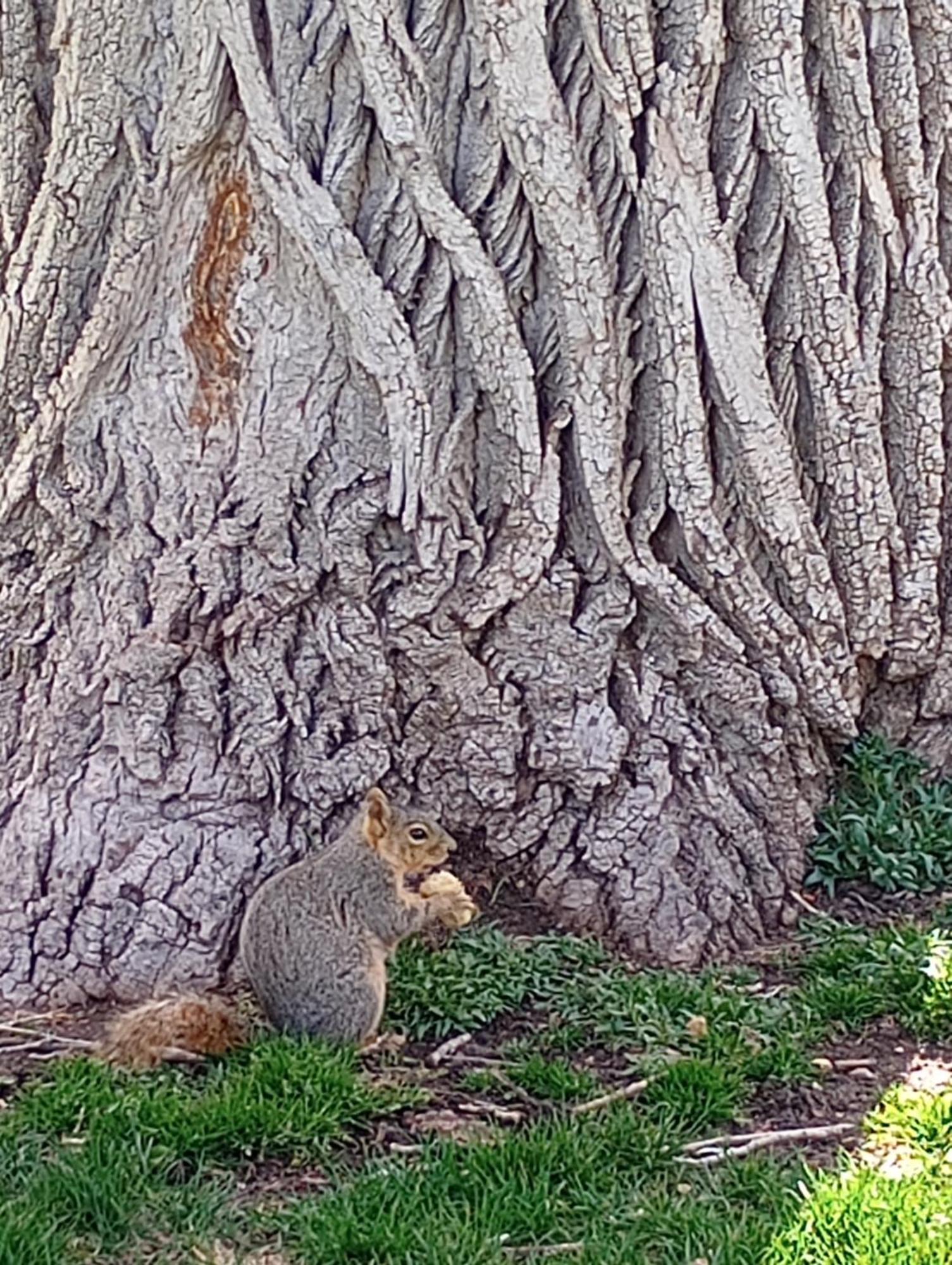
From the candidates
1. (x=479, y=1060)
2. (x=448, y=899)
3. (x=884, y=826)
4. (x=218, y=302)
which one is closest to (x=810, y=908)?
(x=884, y=826)

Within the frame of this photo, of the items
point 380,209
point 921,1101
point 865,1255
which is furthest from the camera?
point 380,209

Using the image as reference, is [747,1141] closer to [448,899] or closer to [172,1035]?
[448,899]

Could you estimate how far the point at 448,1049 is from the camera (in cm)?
452

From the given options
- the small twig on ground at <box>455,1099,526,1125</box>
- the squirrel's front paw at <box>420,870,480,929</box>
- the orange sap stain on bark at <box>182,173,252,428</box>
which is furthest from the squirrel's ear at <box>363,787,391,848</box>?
the orange sap stain on bark at <box>182,173,252,428</box>

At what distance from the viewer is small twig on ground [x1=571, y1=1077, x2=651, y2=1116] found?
13.8 ft

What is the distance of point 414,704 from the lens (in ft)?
16.0

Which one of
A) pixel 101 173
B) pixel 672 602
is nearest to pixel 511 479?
pixel 672 602

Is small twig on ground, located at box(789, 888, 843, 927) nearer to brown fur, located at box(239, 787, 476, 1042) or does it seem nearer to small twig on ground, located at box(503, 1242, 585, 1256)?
brown fur, located at box(239, 787, 476, 1042)

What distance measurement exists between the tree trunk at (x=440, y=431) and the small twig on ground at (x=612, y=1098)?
26.9 inches

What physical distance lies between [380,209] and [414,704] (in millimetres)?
1210

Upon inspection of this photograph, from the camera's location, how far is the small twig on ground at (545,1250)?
12.1ft

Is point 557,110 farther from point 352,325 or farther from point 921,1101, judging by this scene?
point 921,1101

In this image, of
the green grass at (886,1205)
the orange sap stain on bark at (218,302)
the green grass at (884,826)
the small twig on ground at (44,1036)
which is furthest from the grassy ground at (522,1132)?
the orange sap stain on bark at (218,302)

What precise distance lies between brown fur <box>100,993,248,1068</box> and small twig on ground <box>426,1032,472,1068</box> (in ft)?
1.43
